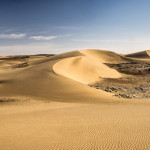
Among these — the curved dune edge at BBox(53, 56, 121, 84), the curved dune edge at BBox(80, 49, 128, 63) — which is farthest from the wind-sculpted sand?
the curved dune edge at BBox(80, 49, 128, 63)

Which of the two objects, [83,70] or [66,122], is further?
[83,70]

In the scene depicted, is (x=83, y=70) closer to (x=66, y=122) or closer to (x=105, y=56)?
(x=66, y=122)

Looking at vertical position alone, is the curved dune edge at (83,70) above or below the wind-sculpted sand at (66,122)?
above

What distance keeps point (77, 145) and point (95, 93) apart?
10.2 m

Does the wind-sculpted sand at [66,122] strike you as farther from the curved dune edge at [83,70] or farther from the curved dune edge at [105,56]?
the curved dune edge at [105,56]

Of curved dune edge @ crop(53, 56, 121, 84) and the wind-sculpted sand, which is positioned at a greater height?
curved dune edge @ crop(53, 56, 121, 84)

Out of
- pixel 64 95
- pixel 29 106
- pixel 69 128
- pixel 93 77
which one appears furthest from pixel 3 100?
pixel 93 77

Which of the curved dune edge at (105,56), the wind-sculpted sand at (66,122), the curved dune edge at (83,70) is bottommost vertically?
the wind-sculpted sand at (66,122)

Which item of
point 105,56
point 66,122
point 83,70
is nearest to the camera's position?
point 66,122

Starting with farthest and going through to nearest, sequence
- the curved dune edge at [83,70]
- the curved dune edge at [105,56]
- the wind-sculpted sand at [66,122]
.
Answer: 1. the curved dune edge at [105,56]
2. the curved dune edge at [83,70]
3. the wind-sculpted sand at [66,122]

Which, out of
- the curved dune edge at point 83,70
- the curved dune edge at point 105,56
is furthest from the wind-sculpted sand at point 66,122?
the curved dune edge at point 105,56

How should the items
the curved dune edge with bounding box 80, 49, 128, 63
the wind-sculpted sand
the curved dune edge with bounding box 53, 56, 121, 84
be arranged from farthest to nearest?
the curved dune edge with bounding box 80, 49, 128, 63
the curved dune edge with bounding box 53, 56, 121, 84
the wind-sculpted sand

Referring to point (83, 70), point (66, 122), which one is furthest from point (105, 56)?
point (66, 122)

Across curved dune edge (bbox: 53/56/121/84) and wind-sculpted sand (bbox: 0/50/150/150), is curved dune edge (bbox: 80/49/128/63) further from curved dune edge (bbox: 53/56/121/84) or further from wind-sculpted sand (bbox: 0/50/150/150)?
wind-sculpted sand (bbox: 0/50/150/150)
